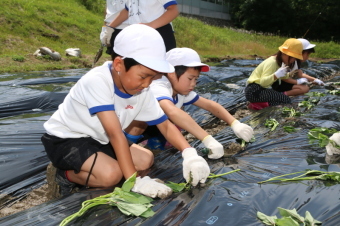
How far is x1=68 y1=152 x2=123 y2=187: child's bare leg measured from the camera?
200 cm

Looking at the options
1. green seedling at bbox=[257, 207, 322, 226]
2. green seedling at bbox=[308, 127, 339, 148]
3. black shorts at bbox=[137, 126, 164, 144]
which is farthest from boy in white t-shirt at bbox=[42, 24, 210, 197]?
green seedling at bbox=[308, 127, 339, 148]

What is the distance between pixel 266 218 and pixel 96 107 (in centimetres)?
104

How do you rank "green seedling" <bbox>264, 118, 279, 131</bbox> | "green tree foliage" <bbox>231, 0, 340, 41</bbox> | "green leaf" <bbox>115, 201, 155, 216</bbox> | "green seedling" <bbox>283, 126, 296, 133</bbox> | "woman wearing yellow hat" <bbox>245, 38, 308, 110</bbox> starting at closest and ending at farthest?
"green leaf" <bbox>115, 201, 155, 216</bbox> → "green seedling" <bbox>283, 126, 296, 133</bbox> → "green seedling" <bbox>264, 118, 279, 131</bbox> → "woman wearing yellow hat" <bbox>245, 38, 308, 110</bbox> → "green tree foliage" <bbox>231, 0, 340, 41</bbox>

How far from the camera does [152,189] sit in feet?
5.53

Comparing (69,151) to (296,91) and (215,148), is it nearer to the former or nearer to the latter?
(215,148)

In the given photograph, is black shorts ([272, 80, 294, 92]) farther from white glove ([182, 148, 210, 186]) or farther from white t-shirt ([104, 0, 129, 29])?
white glove ([182, 148, 210, 186])

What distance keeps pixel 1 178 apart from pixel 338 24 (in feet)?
92.9

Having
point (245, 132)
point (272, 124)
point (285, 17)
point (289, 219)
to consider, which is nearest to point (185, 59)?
point (245, 132)

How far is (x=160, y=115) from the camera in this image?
7.39 feet

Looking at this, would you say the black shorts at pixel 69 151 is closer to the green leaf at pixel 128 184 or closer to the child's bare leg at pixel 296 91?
the green leaf at pixel 128 184

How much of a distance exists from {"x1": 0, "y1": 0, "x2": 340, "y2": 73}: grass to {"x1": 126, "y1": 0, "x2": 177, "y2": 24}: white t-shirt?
3642mm

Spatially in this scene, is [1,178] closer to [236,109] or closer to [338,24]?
[236,109]

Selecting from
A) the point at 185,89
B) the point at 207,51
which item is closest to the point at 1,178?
the point at 185,89

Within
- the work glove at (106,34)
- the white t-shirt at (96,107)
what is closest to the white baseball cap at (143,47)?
the white t-shirt at (96,107)
